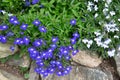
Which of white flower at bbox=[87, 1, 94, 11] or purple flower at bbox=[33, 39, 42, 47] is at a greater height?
white flower at bbox=[87, 1, 94, 11]

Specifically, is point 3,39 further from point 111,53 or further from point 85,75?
point 111,53

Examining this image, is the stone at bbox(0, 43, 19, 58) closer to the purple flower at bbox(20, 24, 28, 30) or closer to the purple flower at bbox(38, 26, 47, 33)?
the purple flower at bbox(20, 24, 28, 30)

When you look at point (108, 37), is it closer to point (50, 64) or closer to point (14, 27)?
point (50, 64)

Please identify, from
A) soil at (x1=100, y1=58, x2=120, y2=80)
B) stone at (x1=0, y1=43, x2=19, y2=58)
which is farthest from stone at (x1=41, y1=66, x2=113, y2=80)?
stone at (x1=0, y1=43, x2=19, y2=58)

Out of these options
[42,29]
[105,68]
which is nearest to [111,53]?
[105,68]

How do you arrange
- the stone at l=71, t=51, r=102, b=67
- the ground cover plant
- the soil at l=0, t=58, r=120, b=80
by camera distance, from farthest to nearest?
the soil at l=0, t=58, r=120, b=80 → the stone at l=71, t=51, r=102, b=67 → the ground cover plant

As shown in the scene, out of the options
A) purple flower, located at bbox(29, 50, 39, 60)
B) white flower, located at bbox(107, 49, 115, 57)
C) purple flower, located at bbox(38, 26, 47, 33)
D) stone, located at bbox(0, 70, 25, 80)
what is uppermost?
purple flower, located at bbox(38, 26, 47, 33)

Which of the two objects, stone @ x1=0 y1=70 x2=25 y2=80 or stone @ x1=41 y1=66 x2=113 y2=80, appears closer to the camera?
stone @ x1=41 y1=66 x2=113 y2=80

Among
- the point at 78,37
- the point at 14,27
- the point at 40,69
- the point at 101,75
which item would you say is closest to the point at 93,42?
the point at 78,37
